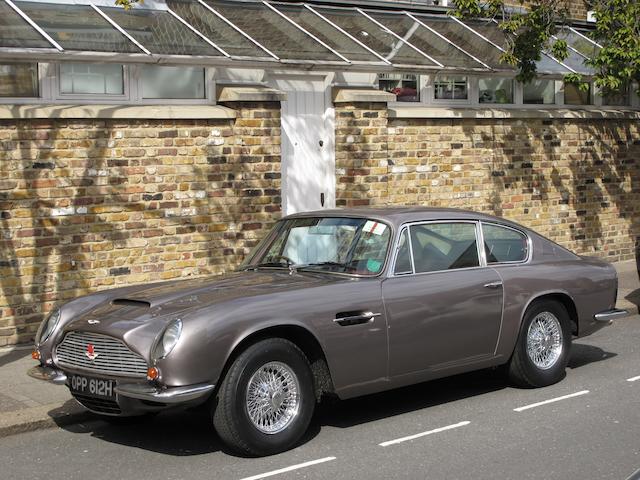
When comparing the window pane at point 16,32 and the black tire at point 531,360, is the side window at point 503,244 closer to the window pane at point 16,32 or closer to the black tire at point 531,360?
the black tire at point 531,360

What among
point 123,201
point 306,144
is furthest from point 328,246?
point 306,144

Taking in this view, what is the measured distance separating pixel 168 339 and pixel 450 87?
9.50 meters

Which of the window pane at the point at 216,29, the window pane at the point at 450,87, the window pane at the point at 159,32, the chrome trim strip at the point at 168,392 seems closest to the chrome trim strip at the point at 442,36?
the window pane at the point at 450,87

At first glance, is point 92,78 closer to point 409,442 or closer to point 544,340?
point 544,340

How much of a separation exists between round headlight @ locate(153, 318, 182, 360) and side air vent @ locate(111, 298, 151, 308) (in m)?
0.48

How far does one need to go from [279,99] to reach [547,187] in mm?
5490

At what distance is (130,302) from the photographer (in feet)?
22.9

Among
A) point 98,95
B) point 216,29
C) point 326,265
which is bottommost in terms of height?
point 326,265

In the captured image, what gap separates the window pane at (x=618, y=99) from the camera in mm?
17164

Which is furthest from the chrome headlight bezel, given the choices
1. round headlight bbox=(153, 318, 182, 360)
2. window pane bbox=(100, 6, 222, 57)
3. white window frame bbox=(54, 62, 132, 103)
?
window pane bbox=(100, 6, 222, 57)

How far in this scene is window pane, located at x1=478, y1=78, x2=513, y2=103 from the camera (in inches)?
605

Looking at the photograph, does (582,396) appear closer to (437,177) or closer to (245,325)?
(245,325)

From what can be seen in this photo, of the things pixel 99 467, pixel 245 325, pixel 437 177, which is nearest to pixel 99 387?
pixel 99 467

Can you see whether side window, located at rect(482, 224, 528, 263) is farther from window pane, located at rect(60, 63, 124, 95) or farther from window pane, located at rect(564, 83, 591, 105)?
window pane, located at rect(564, 83, 591, 105)
